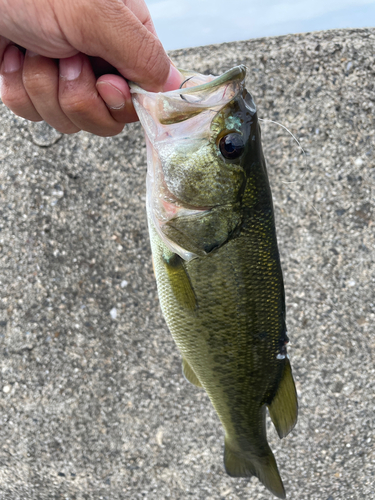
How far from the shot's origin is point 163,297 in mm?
1164

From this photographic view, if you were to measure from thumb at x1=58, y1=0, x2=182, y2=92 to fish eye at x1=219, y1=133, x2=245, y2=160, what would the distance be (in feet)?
1.00

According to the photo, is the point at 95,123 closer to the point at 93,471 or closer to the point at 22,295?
the point at 22,295

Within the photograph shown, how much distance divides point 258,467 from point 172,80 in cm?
145

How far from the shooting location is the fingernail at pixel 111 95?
1.07m

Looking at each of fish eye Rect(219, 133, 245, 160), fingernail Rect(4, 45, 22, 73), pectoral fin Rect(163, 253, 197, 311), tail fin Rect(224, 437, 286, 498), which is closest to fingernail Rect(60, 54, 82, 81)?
fingernail Rect(4, 45, 22, 73)

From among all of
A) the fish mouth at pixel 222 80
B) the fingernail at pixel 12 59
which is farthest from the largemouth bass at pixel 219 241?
the fingernail at pixel 12 59

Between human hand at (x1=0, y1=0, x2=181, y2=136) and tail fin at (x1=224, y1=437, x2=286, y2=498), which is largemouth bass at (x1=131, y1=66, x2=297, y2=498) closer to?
human hand at (x1=0, y1=0, x2=181, y2=136)

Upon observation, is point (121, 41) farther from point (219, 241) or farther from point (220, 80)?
point (219, 241)

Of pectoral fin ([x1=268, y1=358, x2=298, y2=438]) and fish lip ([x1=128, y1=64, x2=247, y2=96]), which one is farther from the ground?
fish lip ([x1=128, y1=64, x2=247, y2=96])

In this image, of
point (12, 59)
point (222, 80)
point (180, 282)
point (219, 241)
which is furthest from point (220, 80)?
point (12, 59)

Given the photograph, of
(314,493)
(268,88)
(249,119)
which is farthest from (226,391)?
(268,88)

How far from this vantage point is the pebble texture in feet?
5.94

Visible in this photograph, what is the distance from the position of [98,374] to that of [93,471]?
56 cm

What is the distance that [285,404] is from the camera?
1.22 meters
